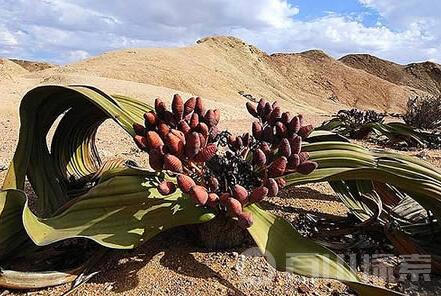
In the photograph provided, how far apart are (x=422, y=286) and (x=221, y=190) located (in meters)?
0.51

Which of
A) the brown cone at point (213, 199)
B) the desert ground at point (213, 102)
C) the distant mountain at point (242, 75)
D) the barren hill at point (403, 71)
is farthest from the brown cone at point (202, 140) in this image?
the barren hill at point (403, 71)

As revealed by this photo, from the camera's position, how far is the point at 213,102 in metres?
9.19

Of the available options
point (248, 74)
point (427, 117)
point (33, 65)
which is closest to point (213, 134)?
point (427, 117)

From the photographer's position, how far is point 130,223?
104 centimetres

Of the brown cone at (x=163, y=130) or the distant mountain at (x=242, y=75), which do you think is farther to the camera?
the distant mountain at (x=242, y=75)

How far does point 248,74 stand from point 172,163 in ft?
58.1

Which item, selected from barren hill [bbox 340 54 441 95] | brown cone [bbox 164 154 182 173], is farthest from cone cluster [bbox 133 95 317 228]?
barren hill [bbox 340 54 441 95]

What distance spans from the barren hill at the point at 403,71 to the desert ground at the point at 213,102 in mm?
329

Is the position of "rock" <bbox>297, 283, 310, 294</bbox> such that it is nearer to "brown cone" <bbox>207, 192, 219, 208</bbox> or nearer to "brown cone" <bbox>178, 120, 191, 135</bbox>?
"brown cone" <bbox>207, 192, 219, 208</bbox>

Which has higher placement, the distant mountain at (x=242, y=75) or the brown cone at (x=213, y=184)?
the distant mountain at (x=242, y=75)

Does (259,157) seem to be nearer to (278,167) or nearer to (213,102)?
(278,167)

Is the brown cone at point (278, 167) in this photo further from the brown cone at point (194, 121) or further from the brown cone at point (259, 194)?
the brown cone at point (194, 121)

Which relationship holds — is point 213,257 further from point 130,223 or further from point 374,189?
point 374,189

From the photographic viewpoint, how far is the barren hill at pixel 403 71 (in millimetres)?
26391
